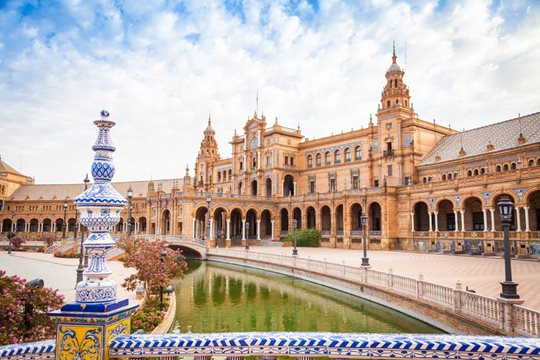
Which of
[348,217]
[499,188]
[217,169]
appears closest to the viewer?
[499,188]

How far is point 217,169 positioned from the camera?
7569 cm

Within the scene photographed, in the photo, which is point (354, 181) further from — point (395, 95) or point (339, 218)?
point (395, 95)

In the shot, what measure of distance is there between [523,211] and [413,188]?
10.7 meters

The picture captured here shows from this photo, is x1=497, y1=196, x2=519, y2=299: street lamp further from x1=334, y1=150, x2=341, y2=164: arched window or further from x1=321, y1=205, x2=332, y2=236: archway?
x1=334, y1=150, x2=341, y2=164: arched window

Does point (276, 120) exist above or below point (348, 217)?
above

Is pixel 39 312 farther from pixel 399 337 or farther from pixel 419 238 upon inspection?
pixel 419 238

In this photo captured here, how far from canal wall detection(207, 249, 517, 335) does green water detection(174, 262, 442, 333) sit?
0.35 m

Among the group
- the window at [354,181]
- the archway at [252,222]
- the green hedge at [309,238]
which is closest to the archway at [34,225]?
the archway at [252,222]

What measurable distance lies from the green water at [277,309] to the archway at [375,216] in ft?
79.1

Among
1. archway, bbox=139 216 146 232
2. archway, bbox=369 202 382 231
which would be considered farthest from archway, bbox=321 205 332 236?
archway, bbox=139 216 146 232

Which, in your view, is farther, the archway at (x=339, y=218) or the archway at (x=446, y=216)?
the archway at (x=339, y=218)

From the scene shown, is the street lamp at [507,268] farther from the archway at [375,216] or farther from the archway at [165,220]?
the archway at [165,220]

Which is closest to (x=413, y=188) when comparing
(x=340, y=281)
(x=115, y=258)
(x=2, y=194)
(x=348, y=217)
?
(x=348, y=217)

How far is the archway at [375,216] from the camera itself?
4716cm
